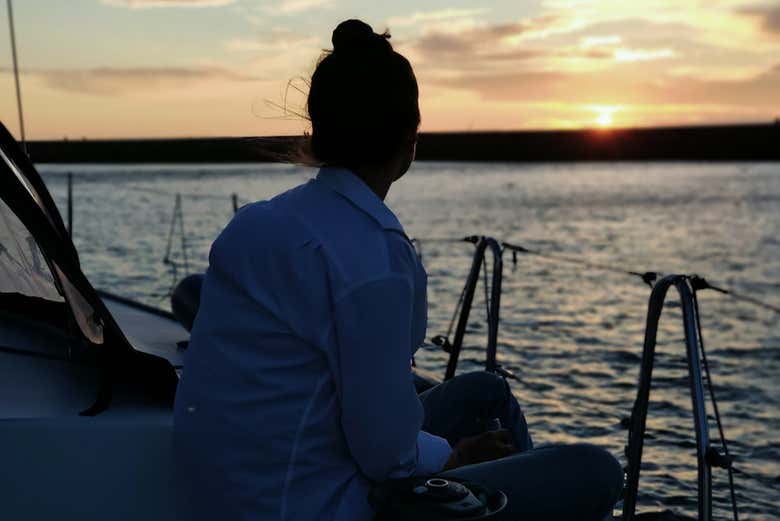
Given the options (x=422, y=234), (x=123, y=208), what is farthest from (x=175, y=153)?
(x=422, y=234)

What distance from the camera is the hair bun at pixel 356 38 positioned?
6.00ft

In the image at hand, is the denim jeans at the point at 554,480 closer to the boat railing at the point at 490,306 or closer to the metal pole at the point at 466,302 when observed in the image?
the boat railing at the point at 490,306

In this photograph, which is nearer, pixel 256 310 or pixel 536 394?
pixel 256 310

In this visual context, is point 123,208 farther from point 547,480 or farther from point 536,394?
point 547,480

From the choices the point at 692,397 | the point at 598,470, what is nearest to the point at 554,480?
the point at 598,470

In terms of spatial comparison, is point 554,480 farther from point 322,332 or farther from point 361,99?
point 361,99

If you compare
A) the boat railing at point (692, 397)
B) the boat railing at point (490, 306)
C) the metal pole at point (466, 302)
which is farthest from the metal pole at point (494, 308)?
the boat railing at point (692, 397)

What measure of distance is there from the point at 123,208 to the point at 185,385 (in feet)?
124

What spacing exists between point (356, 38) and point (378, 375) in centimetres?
66

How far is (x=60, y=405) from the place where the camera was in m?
2.30

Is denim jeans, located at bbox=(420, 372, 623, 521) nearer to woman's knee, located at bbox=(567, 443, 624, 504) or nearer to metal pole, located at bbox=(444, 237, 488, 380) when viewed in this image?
woman's knee, located at bbox=(567, 443, 624, 504)

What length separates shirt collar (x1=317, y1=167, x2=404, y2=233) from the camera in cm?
178

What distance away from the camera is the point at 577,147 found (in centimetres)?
14538

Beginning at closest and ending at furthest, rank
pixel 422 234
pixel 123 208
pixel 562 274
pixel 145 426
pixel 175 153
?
1. pixel 145 426
2. pixel 562 274
3. pixel 422 234
4. pixel 123 208
5. pixel 175 153
